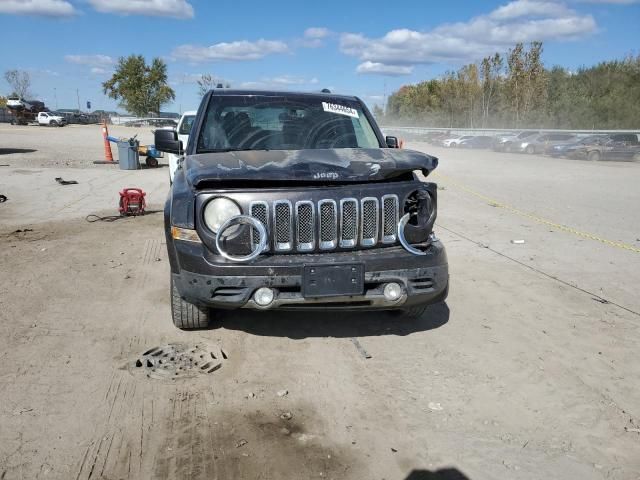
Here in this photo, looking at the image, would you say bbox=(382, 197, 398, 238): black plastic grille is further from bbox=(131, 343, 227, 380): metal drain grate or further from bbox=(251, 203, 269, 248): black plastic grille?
bbox=(131, 343, 227, 380): metal drain grate

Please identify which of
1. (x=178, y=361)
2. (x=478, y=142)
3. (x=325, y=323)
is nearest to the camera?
(x=178, y=361)

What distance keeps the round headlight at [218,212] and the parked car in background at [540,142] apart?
31024 millimetres

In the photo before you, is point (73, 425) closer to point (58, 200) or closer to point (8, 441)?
point (8, 441)

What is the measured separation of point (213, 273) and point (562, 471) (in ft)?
7.33

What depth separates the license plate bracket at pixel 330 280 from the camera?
10.7ft

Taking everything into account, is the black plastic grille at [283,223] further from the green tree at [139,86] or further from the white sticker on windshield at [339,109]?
the green tree at [139,86]

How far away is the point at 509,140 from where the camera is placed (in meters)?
34.1

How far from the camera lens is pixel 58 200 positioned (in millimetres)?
10117

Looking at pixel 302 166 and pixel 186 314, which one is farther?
pixel 186 314

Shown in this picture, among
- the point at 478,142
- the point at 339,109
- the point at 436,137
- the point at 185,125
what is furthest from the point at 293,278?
the point at 436,137

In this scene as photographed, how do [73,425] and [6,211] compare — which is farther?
[6,211]

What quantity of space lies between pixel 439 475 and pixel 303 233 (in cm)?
163

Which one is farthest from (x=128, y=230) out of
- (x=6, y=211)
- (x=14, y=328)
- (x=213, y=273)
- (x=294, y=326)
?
(x=213, y=273)

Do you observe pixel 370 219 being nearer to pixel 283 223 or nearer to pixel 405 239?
pixel 405 239
